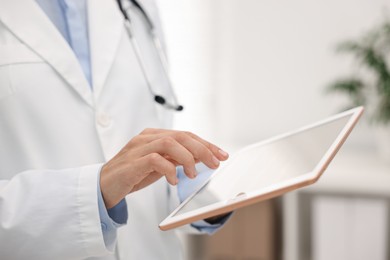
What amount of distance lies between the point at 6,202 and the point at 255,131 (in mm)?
1699

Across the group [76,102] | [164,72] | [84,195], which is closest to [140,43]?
[164,72]

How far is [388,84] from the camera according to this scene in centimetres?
172

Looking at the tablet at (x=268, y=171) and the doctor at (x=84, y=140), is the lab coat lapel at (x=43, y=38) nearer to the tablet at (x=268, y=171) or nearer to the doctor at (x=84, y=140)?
the doctor at (x=84, y=140)

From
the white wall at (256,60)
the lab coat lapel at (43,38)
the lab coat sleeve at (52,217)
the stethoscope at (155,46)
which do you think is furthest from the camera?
the white wall at (256,60)

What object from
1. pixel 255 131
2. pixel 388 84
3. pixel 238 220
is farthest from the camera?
pixel 255 131

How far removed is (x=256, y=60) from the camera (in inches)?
86.3

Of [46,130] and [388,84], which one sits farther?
[388,84]

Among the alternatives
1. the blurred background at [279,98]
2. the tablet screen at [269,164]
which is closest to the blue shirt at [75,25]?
the tablet screen at [269,164]

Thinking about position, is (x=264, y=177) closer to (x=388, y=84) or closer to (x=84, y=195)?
(x=84, y=195)

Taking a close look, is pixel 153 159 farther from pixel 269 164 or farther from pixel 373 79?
pixel 373 79

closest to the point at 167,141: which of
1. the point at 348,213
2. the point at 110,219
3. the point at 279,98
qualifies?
the point at 110,219

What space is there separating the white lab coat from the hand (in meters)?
0.03

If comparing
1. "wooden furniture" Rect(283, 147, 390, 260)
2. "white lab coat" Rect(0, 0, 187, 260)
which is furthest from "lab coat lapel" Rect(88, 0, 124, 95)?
"wooden furniture" Rect(283, 147, 390, 260)

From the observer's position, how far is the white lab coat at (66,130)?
0.63 metres
